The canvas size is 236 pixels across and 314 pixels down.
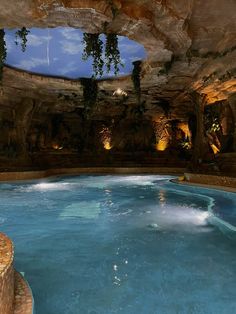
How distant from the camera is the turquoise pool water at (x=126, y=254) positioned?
3674mm

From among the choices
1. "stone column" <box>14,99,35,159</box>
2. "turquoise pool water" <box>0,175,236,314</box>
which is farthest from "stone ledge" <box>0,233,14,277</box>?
"stone column" <box>14,99,35,159</box>

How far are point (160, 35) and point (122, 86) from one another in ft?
27.4

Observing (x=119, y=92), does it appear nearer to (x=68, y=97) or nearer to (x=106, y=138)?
(x=68, y=97)

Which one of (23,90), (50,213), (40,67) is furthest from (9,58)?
(50,213)

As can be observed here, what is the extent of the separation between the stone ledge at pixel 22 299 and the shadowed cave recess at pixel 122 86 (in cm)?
694

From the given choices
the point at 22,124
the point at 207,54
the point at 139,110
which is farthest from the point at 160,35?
the point at 139,110

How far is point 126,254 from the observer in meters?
5.30

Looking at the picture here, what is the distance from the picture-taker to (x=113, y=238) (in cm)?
633

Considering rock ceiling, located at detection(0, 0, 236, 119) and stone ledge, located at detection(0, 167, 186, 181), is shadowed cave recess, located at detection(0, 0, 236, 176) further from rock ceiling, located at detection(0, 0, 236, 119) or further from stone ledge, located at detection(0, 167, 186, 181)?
stone ledge, located at detection(0, 167, 186, 181)

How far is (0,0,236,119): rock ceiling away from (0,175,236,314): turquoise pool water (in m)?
5.83

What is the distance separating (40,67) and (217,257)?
13.0 metres

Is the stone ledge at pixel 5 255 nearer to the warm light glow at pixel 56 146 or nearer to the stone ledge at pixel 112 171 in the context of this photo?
the stone ledge at pixel 112 171

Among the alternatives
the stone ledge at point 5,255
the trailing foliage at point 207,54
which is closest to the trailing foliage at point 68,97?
the trailing foliage at point 207,54

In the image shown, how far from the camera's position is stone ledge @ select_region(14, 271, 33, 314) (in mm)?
2703
